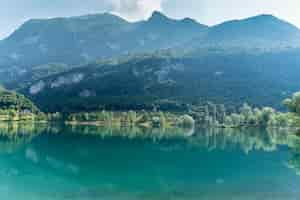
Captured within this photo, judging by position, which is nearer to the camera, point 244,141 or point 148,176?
point 148,176

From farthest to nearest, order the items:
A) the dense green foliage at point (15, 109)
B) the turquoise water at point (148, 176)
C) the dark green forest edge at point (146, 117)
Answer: the dense green foliage at point (15, 109)
the dark green forest edge at point (146, 117)
the turquoise water at point (148, 176)

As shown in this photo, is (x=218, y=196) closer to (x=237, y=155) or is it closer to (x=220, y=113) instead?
(x=237, y=155)

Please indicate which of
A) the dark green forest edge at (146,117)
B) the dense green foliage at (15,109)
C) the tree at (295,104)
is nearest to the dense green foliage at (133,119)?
the dark green forest edge at (146,117)

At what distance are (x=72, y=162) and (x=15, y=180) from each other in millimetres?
14593

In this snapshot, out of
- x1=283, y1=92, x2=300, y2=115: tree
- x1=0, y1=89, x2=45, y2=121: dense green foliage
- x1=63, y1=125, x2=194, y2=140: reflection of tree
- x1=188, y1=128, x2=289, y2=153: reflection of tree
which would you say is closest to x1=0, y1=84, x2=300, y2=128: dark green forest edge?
x1=0, y1=89, x2=45, y2=121: dense green foliage

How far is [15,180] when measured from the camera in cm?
3675

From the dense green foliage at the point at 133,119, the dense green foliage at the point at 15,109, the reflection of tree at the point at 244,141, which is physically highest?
the dense green foliage at the point at 15,109

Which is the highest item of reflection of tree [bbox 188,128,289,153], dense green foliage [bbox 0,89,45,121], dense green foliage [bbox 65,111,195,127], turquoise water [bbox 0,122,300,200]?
dense green foliage [bbox 0,89,45,121]

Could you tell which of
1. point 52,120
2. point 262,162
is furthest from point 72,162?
point 52,120

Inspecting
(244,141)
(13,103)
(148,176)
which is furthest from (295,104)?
(13,103)

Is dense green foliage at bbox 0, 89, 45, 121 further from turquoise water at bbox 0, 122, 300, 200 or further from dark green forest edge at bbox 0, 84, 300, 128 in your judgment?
turquoise water at bbox 0, 122, 300, 200

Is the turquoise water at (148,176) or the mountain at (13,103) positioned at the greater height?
the mountain at (13,103)

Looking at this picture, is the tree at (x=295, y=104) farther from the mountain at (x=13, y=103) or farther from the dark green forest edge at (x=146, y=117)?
the mountain at (x=13, y=103)

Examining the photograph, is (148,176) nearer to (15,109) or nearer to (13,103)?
(15,109)
